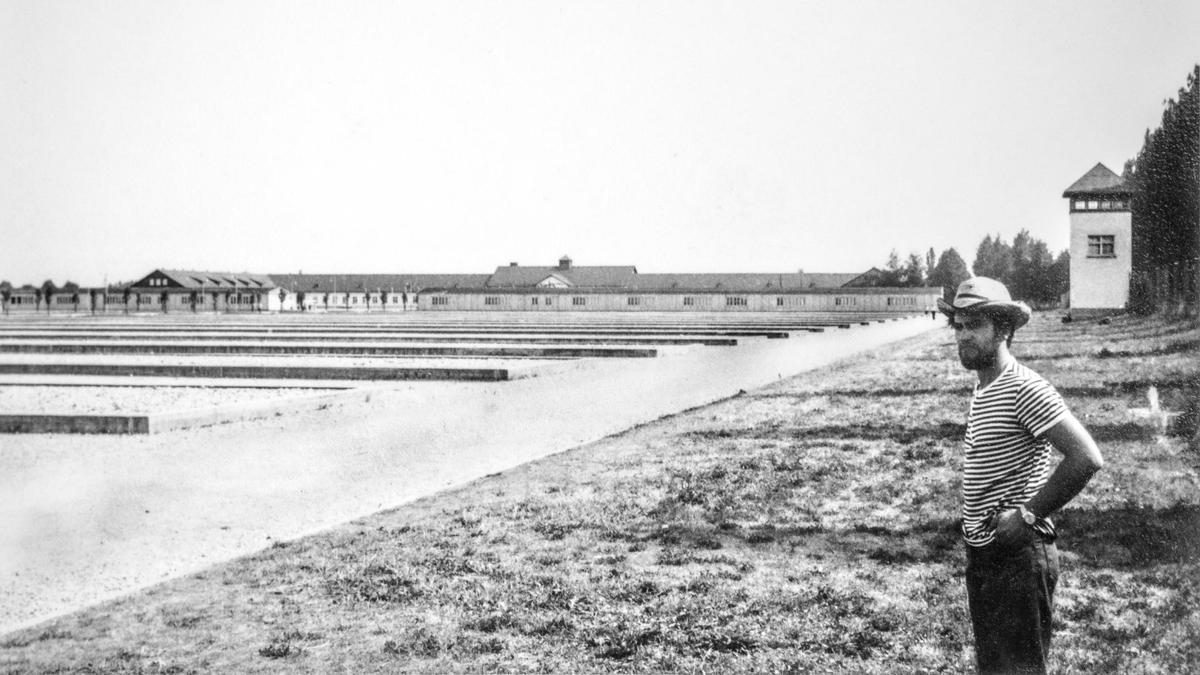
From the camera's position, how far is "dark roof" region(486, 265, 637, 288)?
102 meters

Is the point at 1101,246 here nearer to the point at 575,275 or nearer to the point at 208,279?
the point at 575,275

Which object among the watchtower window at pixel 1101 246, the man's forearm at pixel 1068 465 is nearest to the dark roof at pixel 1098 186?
the watchtower window at pixel 1101 246

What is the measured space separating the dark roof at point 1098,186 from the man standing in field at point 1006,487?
33854mm

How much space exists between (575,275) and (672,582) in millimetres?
99959

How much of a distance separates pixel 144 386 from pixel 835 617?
13308 millimetres

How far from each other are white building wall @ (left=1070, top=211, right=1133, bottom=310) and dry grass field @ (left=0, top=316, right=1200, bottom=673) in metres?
29.2

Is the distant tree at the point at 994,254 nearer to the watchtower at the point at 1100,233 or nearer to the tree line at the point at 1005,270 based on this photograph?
the tree line at the point at 1005,270

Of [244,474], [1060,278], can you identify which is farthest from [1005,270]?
[244,474]

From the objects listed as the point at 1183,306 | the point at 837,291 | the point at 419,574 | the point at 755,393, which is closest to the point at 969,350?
the point at 419,574

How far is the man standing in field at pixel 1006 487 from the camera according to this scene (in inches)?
105

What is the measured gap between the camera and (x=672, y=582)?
4.84 m

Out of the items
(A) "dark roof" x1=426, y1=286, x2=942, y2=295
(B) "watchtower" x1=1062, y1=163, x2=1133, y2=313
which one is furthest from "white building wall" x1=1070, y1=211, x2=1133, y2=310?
(A) "dark roof" x1=426, y1=286, x2=942, y2=295

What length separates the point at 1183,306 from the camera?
24.2 meters

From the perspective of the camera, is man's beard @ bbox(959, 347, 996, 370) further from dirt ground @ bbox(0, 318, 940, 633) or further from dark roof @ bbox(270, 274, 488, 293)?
dark roof @ bbox(270, 274, 488, 293)
